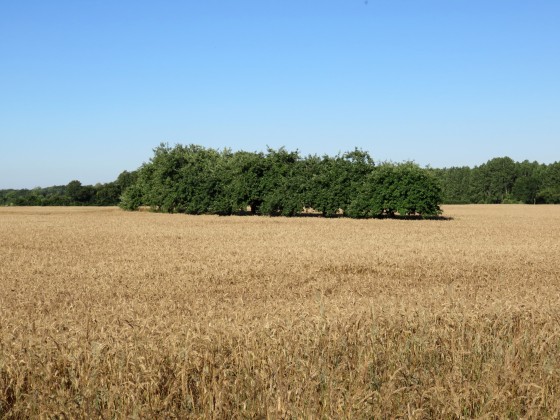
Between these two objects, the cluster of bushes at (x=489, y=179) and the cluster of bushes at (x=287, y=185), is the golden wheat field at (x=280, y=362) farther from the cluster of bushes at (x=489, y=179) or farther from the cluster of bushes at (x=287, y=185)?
the cluster of bushes at (x=489, y=179)

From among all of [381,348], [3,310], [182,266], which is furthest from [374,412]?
[182,266]

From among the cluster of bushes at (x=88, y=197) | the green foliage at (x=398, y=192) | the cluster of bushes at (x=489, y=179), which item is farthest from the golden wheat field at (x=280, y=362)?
the cluster of bushes at (x=489, y=179)

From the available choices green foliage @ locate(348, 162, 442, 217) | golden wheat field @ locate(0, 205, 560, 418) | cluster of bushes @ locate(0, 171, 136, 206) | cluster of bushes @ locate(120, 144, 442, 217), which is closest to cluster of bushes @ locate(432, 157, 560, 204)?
cluster of bushes @ locate(0, 171, 136, 206)

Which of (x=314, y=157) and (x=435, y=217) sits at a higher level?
(x=314, y=157)

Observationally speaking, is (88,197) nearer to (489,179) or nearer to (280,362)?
(489,179)

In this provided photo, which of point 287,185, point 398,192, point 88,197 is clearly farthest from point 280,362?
point 88,197

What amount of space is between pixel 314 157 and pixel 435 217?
1340cm

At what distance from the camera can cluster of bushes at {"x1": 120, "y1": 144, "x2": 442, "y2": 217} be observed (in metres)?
49.3

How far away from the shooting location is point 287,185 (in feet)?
181

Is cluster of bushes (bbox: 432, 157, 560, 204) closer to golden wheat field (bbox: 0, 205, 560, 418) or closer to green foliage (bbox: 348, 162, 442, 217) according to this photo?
green foliage (bbox: 348, 162, 442, 217)

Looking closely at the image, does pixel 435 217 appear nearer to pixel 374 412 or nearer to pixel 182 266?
pixel 182 266

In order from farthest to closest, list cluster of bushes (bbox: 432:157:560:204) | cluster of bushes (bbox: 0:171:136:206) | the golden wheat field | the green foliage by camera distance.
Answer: cluster of bushes (bbox: 432:157:560:204), cluster of bushes (bbox: 0:171:136:206), the green foliage, the golden wheat field

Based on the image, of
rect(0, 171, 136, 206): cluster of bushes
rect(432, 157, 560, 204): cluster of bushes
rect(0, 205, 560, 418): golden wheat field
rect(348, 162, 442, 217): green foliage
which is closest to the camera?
rect(0, 205, 560, 418): golden wheat field

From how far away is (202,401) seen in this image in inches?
201
